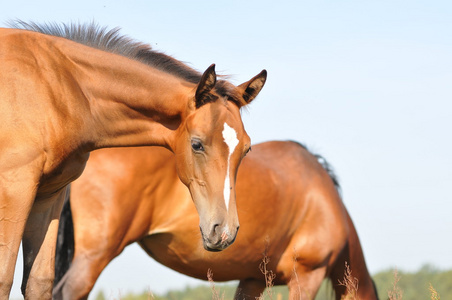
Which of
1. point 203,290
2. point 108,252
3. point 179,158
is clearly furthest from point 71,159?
point 203,290

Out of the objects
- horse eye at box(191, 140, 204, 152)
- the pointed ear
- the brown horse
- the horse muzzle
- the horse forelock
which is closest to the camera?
the horse muzzle

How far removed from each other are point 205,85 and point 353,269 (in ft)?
16.3

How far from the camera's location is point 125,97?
4.73 metres

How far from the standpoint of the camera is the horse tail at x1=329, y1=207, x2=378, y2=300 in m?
8.45

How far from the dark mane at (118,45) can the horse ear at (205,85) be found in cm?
44

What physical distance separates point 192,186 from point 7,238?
130 cm

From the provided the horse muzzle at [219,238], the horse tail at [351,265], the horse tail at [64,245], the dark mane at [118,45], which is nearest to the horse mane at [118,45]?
the dark mane at [118,45]

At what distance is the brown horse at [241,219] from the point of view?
6723mm

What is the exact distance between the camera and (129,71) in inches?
188

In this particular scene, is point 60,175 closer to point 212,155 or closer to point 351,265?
point 212,155

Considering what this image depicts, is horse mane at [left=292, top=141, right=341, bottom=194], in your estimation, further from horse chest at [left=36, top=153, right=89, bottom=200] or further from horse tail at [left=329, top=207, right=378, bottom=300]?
horse chest at [left=36, top=153, right=89, bottom=200]

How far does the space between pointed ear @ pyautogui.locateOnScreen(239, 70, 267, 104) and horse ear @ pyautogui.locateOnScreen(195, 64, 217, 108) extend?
0.40 meters

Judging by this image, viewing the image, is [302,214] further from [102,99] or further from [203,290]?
[203,290]

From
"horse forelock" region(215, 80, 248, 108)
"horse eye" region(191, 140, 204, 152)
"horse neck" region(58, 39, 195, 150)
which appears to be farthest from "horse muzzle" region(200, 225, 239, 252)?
"horse forelock" region(215, 80, 248, 108)
